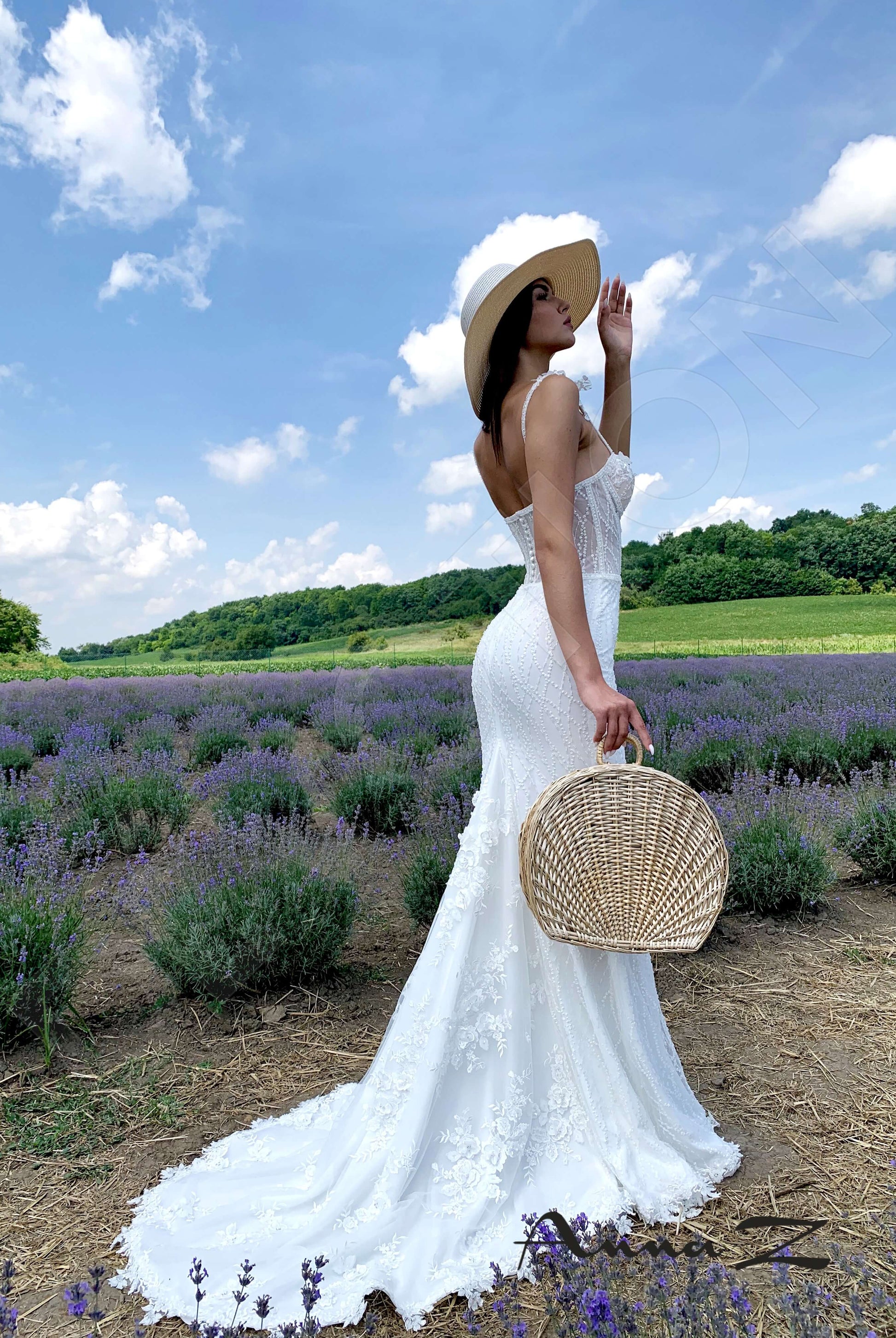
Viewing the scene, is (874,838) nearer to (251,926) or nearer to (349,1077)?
(349,1077)

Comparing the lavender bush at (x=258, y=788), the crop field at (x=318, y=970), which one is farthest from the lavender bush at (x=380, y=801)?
the lavender bush at (x=258, y=788)

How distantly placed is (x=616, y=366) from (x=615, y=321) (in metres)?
0.13

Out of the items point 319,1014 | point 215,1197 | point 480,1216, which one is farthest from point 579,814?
point 319,1014

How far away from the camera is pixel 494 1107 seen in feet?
5.90

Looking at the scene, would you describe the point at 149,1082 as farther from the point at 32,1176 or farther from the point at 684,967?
the point at 684,967

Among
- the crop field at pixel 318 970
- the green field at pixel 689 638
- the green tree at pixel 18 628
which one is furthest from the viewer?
the green tree at pixel 18 628

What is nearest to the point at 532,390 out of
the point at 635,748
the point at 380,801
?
the point at 635,748

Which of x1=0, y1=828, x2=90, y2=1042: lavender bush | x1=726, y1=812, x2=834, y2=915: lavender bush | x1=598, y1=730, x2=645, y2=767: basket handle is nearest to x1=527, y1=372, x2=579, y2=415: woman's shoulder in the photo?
x1=598, y1=730, x2=645, y2=767: basket handle

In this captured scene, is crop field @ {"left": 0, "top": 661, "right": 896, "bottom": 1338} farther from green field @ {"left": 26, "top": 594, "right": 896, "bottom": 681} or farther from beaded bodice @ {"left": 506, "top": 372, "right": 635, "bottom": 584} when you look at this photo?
green field @ {"left": 26, "top": 594, "right": 896, "bottom": 681}

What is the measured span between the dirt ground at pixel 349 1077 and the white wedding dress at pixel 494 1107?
4.3 inches

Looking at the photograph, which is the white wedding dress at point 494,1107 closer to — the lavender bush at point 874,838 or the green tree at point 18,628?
the lavender bush at point 874,838

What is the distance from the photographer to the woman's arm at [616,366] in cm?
221

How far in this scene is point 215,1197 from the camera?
1.88 metres

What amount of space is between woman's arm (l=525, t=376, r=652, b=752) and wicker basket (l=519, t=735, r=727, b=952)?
0.10 m
